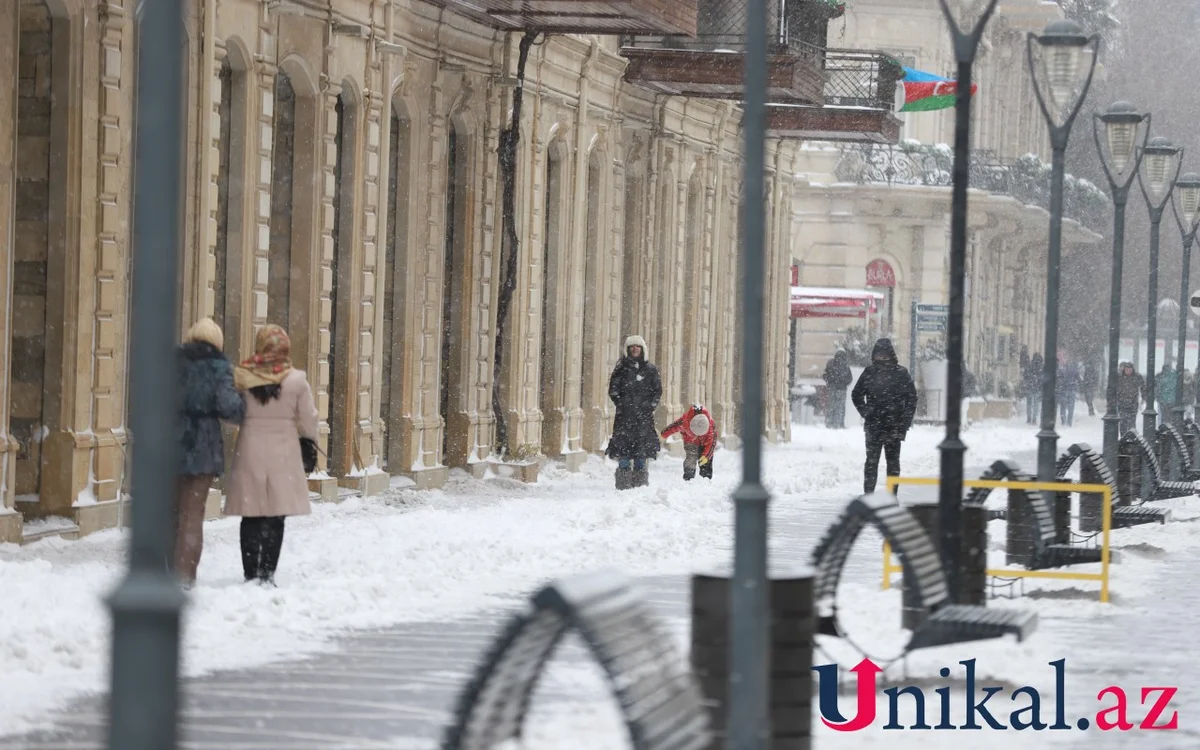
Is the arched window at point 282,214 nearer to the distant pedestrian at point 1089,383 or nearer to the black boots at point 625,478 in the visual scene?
the black boots at point 625,478

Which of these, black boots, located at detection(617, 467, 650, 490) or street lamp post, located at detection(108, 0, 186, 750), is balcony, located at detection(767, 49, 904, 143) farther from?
street lamp post, located at detection(108, 0, 186, 750)

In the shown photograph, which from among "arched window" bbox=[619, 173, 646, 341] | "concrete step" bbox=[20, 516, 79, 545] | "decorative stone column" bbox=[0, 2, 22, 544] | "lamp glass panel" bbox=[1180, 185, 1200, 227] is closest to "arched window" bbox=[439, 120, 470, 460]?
"arched window" bbox=[619, 173, 646, 341]

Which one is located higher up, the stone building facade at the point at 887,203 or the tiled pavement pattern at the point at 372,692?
the stone building facade at the point at 887,203

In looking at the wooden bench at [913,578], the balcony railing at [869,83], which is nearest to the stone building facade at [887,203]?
the balcony railing at [869,83]

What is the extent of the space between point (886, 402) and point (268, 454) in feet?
36.2

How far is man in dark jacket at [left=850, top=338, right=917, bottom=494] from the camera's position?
23.8m

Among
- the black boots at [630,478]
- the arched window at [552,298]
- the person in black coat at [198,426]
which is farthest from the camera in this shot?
the arched window at [552,298]

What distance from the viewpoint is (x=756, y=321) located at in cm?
777

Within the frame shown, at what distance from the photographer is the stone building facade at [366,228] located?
56.1 ft

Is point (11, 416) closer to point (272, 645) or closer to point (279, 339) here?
point (279, 339)

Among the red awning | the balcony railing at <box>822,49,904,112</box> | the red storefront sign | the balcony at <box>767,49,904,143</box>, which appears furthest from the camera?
the red storefront sign

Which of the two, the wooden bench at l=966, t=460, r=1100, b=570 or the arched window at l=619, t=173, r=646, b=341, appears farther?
the arched window at l=619, t=173, r=646, b=341

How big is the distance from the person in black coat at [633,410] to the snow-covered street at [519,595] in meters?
0.96

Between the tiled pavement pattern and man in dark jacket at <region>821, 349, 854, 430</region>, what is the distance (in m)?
35.4
